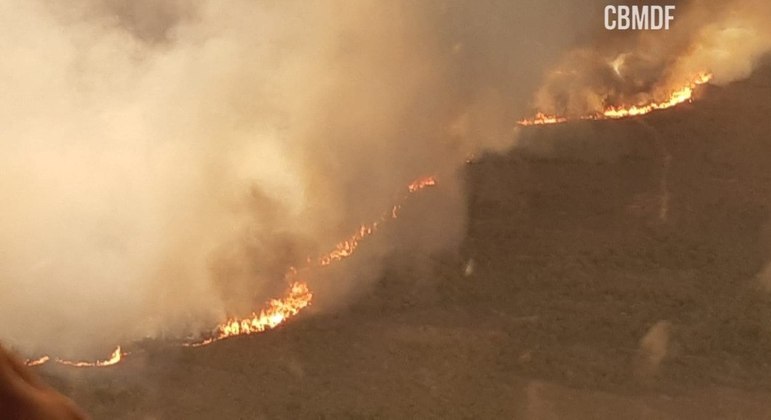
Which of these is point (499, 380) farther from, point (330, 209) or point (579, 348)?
point (330, 209)

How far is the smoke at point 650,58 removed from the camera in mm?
816

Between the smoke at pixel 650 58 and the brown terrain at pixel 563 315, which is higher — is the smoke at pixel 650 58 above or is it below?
above

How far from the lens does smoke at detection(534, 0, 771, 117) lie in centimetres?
82

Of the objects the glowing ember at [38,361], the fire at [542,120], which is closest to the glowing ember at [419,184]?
the fire at [542,120]

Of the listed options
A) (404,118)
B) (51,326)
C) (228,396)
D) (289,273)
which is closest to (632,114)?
(404,118)

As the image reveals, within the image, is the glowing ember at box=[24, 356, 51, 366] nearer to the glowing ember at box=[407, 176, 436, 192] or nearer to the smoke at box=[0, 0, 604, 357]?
the smoke at box=[0, 0, 604, 357]

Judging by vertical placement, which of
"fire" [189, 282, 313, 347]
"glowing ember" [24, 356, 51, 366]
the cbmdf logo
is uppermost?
the cbmdf logo

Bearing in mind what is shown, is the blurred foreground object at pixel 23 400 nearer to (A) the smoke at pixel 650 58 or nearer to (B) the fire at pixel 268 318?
(B) the fire at pixel 268 318

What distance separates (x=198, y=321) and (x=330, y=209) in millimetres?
162

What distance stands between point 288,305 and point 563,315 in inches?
10.1

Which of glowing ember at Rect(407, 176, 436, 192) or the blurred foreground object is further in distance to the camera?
glowing ember at Rect(407, 176, 436, 192)

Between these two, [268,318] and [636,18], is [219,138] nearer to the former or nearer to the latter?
[268,318]

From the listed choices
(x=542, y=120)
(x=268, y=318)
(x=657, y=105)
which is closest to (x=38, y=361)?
(x=268, y=318)

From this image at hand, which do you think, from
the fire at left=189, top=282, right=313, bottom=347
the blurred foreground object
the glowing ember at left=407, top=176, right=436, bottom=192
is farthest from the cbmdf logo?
the blurred foreground object
